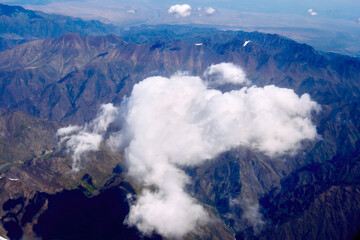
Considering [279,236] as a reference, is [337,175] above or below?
above

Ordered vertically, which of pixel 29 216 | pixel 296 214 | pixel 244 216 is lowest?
pixel 244 216

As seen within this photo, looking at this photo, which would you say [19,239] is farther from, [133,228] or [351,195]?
[351,195]

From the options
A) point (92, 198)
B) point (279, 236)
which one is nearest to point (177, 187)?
point (92, 198)

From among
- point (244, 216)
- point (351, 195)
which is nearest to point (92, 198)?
point (244, 216)

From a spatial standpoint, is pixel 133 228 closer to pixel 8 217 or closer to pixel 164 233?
pixel 164 233

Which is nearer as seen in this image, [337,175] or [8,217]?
[8,217]

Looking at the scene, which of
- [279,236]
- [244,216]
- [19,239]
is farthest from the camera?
[244,216]

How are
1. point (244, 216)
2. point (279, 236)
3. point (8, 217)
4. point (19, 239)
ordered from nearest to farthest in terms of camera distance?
point (19, 239) → point (8, 217) → point (279, 236) → point (244, 216)
